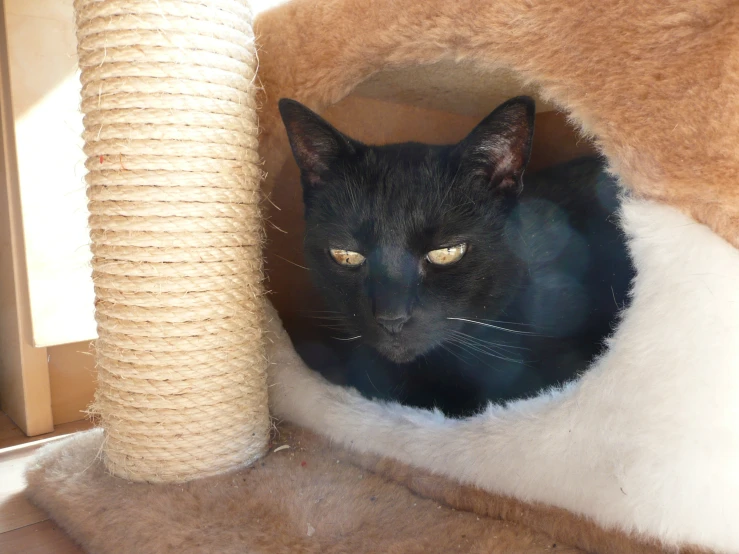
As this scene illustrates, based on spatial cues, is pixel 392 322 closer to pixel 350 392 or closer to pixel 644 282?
pixel 350 392

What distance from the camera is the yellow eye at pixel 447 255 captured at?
0.93 m

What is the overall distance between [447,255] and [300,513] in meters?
0.51

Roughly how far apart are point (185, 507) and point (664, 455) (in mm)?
726

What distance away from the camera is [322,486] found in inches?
35.4

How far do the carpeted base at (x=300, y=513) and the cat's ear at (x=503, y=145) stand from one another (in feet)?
1.89

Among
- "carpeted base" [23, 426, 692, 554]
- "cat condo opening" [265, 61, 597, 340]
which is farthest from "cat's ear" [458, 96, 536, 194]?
"carpeted base" [23, 426, 692, 554]

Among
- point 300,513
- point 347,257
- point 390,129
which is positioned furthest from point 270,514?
point 390,129

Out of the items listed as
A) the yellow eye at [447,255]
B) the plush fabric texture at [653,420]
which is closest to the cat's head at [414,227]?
the yellow eye at [447,255]

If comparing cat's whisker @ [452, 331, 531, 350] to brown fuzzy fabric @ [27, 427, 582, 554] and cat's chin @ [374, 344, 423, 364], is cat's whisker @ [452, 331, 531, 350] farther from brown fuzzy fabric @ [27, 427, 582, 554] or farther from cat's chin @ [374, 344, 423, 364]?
brown fuzzy fabric @ [27, 427, 582, 554]

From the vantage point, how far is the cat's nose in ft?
2.79

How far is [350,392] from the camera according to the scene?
3.49ft

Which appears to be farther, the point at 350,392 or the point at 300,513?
the point at 350,392

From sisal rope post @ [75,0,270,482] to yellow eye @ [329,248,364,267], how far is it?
6.8 inches

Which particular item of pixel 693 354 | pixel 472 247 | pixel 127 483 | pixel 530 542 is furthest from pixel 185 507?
pixel 693 354
